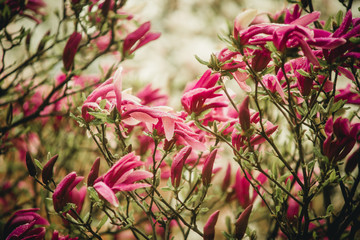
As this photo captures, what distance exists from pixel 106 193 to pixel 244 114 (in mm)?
294

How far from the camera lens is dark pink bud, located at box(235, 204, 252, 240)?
561 millimetres

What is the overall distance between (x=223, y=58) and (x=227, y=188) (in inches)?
18.9

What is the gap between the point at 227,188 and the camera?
2.88 ft

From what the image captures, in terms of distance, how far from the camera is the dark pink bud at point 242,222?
561 millimetres

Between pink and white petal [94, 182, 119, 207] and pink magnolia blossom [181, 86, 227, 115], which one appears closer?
pink and white petal [94, 182, 119, 207]

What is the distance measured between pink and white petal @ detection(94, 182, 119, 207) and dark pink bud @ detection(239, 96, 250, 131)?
28cm

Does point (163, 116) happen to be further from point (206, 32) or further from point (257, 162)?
point (206, 32)

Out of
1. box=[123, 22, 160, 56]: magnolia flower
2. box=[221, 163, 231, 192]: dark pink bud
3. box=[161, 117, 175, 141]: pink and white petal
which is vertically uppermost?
box=[123, 22, 160, 56]: magnolia flower

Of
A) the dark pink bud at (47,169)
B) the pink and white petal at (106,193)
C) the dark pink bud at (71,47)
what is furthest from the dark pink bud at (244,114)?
the dark pink bud at (71,47)

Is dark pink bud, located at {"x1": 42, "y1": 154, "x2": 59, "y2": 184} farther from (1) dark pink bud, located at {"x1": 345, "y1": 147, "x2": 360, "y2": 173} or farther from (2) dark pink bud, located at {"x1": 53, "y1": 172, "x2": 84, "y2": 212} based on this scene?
(1) dark pink bud, located at {"x1": 345, "y1": 147, "x2": 360, "y2": 173}

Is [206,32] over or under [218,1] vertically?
under

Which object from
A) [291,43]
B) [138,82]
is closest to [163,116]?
[291,43]

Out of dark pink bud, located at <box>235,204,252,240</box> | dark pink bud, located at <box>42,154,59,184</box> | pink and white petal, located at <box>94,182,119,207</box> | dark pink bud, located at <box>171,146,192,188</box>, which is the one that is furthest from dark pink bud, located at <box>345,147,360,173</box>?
dark pink bud, located at <box>42,154,59,184</box>

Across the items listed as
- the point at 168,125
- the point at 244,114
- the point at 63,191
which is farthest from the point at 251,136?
the point at 63,191
